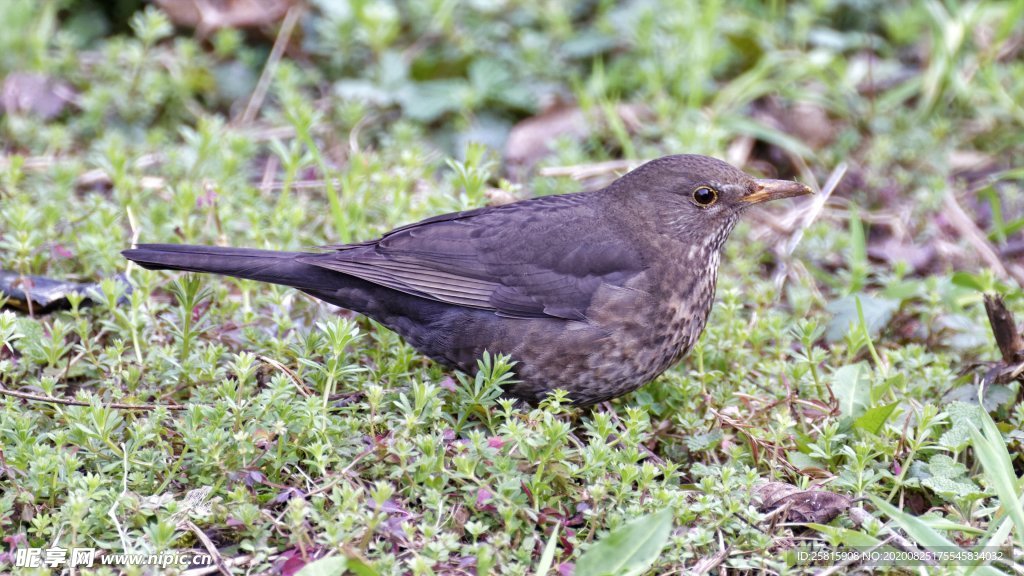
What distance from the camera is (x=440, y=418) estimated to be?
12.1 ft

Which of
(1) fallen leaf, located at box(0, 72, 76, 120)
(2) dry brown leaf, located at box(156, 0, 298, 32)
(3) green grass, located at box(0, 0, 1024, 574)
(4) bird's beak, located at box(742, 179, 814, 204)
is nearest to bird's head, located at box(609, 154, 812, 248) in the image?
(4) bird's beak, located at box(742, 179, 814, 204)

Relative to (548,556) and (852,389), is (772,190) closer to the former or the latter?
(852,389)

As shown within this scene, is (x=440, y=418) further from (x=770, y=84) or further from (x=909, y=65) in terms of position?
(x=909, y=65)

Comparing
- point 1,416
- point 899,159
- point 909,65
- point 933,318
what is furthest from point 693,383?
point 909,65

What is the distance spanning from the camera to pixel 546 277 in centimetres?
404

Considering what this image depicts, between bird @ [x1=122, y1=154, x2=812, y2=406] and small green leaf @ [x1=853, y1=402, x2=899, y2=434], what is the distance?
679 millimetres

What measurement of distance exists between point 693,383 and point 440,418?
101 cm

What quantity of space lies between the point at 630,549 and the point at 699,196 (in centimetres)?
172

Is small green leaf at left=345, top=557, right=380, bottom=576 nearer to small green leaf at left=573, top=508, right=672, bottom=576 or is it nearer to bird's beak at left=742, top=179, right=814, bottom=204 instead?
small green leaf at left=573, top=508, right=672, bottom=576

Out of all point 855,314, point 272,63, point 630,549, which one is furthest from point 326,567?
point 272,63

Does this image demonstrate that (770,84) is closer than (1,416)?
No

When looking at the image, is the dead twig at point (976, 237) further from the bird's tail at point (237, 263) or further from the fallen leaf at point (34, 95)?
the fallen leaf at point (34, 95)

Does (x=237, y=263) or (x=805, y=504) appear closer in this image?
(x=805, y=504)

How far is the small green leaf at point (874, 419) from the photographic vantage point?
364 cm
